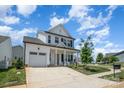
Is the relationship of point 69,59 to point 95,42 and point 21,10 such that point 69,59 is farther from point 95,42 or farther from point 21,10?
point 21,10

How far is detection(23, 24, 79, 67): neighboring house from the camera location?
24.6 m

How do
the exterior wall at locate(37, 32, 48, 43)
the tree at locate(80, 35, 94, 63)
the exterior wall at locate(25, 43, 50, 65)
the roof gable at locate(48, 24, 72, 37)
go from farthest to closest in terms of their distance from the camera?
the roof gable at locate(48, 24, 72, 37) < the exterior wall at locate(37, 32, 48, 43) < the tree at locate(80, 35, 94, 63) < the exterior wall at locate(25, 43, 50, 65)

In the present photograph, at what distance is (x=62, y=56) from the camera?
3077cm

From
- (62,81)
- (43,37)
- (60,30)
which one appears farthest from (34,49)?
(62,81)

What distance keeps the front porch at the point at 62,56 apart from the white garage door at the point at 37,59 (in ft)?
8.33

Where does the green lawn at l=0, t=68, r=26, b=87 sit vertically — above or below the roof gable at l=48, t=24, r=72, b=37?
below

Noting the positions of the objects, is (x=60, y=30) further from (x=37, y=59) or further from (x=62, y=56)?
(x=37, y=59)

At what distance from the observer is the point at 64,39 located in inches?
1256

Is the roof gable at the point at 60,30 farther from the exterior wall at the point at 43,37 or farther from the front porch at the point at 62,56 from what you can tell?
the front porch at the point at 62,56

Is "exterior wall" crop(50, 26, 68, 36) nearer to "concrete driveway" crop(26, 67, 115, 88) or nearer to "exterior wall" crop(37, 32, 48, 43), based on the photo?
"exterior wall" crop(37, 32, 48, 43)

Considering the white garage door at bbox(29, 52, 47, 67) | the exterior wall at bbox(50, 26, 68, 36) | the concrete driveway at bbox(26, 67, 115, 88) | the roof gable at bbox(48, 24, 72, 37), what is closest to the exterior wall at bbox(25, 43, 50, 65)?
the white garage door at bbox(29, 52, 47, 67)

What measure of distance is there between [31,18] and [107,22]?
9275 mm

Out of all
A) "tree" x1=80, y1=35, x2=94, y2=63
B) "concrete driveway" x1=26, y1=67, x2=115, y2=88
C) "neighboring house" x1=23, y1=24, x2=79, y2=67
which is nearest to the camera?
"concrete driveway" x1=26, y1=67, x2=115, y2=88

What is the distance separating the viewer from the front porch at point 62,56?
29.1m
